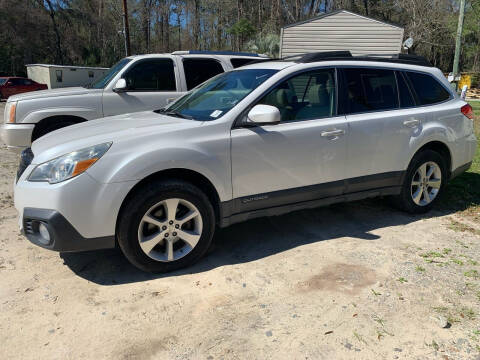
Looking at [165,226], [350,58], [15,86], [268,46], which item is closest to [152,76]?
[350,58]

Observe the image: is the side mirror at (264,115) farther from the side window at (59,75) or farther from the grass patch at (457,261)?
the side window at (59,75)

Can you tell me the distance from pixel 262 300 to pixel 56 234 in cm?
160

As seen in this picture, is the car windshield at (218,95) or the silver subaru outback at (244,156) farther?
the car windshield at (218,95)

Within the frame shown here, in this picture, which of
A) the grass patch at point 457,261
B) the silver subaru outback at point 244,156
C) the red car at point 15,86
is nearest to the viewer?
the silver subaru outback at point 244,156

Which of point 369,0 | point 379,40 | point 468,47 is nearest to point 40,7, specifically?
point 369,0

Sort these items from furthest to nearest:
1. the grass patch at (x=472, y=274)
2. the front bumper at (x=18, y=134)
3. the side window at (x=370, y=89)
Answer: the front bumper at (x=18, y=134)
the side window at (x=370, y=89)
the grass patch at (x=472, y=274)

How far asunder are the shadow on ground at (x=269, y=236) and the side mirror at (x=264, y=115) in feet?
4.03

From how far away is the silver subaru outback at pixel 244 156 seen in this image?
310 cm

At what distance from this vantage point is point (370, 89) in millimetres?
4316

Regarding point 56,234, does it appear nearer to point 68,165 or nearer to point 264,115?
point 68,165

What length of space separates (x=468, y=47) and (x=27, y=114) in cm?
3685

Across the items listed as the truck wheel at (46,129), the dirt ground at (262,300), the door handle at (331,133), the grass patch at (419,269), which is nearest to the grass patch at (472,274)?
the dirt ground at (262,300)

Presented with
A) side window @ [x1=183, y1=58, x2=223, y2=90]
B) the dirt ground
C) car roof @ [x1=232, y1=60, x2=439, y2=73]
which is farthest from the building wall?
the dirt ground

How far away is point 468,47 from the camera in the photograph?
3384cm
